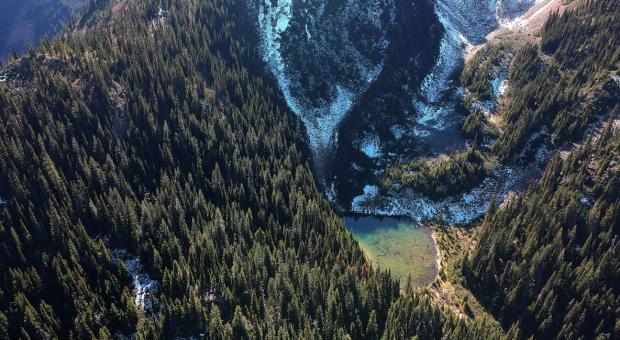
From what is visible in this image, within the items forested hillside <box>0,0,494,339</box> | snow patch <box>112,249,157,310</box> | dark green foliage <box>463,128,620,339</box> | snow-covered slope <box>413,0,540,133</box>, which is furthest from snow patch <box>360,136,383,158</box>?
snow patch <box>112,249,157,310</box>

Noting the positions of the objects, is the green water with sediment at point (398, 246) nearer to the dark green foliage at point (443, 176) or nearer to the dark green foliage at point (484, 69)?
the dark green foliage at point (443, 176)

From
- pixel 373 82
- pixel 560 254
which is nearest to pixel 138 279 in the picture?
pixel 560 254

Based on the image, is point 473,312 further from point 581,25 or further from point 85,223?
point 581,25

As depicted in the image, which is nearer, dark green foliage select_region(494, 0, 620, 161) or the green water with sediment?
the green water with sediment

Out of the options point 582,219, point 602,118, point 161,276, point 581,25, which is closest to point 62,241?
point 161,276

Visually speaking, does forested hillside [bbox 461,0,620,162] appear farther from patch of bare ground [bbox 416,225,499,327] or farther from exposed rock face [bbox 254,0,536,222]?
patch of bare ground [bbox 416,225,499,327]

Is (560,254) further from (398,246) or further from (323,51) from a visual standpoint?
(323,51)
